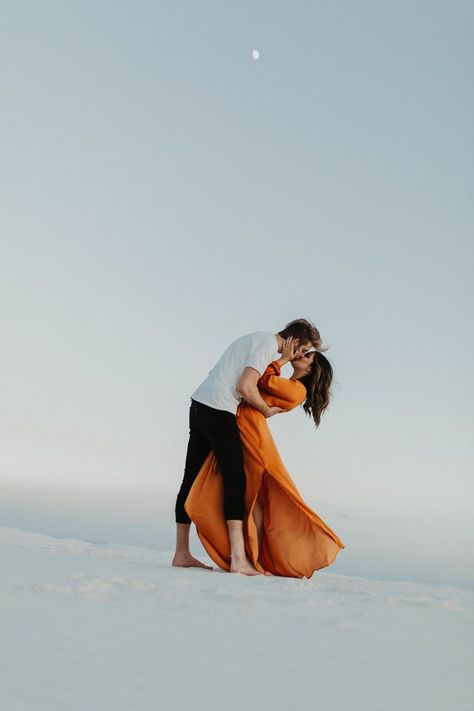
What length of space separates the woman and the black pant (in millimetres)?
137

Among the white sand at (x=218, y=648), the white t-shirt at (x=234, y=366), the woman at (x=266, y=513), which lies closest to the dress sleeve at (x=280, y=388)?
the woman at (x=266, y=513)

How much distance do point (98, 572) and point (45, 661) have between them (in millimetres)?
1709

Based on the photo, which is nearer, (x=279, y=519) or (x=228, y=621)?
(x=228, y=621)

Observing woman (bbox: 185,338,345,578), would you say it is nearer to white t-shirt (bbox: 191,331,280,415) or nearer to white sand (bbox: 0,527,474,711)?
white t-shirt (bbox: 191,331,280,415)

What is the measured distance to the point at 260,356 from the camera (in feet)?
15.4

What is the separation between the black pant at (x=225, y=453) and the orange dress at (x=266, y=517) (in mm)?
135

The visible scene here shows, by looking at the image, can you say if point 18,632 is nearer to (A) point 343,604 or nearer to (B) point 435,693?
(B) point 435,693

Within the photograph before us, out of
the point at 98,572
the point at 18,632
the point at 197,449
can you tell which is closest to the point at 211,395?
the point at 197,449

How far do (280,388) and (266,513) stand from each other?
0.88 m

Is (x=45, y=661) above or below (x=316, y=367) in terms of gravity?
below

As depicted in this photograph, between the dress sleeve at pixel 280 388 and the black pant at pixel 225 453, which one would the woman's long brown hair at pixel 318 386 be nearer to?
the dress sleeve at pixel 280 388

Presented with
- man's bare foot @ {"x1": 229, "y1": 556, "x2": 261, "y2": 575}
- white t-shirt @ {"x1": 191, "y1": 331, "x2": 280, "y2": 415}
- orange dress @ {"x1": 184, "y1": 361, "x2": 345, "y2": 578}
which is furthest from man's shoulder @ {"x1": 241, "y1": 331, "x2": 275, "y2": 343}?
man's bare foot @ {"x1": 229, "y1": 556, "x2": 261, "y2": 575}

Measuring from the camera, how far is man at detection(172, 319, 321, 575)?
4578 mm

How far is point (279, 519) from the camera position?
4734 mm
